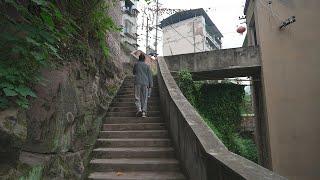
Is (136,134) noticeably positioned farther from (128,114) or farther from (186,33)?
(186,33)

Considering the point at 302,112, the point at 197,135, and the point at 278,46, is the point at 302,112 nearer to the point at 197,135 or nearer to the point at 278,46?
the point at 278,46

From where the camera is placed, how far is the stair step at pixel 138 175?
4527mm

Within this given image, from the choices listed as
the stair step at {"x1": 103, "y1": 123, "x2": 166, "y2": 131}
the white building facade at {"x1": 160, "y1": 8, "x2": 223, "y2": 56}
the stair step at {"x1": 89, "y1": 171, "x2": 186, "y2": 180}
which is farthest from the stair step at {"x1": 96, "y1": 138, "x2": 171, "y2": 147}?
the white building facade at {"x1": 160, "y1": 8, "x2": 223, "y2": 56}

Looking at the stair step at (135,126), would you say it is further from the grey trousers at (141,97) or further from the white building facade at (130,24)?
the white building facade at (130,24)

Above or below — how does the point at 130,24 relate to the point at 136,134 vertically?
above

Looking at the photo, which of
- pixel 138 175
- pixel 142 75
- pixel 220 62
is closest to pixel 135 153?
pixel 138 175

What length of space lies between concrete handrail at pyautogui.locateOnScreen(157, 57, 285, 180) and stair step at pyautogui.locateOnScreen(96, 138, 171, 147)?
0.80 feet

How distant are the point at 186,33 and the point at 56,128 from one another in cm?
3305

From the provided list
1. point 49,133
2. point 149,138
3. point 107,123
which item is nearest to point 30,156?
point 49,133

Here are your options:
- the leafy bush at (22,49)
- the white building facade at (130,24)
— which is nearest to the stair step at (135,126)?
the leafy bush at (22,49)

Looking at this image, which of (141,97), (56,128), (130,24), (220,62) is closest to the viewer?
(56,128)

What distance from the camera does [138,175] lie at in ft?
15.4

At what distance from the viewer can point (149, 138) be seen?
6074mm

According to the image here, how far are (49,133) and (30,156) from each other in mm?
393
